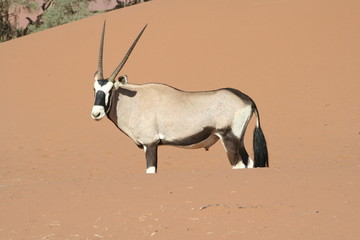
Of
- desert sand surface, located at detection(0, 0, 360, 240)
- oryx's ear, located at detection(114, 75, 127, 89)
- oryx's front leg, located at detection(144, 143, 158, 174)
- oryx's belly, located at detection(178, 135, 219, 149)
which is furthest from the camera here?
oryx's ear, located at detection(114, 75, 127, 89)

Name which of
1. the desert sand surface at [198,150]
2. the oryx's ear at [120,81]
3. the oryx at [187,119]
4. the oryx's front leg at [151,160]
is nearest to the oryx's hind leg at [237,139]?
the oryx at [187,119]

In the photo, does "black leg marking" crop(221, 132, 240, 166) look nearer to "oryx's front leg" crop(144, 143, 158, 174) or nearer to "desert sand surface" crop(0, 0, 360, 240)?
"oryx's front leg" crop(144, 143, 158, 174)

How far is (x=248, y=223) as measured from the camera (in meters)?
5.77

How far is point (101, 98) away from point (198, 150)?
6157 millimetres

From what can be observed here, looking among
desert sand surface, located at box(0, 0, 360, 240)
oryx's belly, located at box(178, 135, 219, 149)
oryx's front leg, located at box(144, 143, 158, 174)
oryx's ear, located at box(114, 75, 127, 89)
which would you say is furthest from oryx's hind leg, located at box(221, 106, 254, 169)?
oryx's ear, located at box(114, 75, 127, 89)

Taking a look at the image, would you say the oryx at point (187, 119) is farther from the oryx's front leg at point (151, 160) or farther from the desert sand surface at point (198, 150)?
the desert sand surface at point (198, 150)

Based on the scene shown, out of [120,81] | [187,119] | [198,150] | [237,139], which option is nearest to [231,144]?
[237,139]

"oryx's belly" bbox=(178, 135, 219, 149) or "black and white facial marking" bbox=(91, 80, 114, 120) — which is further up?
"black and white facial marking" bbox=(91, 80, 114, 120)

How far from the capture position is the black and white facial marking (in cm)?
923

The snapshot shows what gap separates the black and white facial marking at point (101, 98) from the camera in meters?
9.23

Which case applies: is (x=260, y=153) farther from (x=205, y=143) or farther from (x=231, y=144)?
(x=205, y=143)

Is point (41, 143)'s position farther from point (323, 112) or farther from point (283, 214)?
point (283, 214)

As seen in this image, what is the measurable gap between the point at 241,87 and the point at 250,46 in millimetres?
2240

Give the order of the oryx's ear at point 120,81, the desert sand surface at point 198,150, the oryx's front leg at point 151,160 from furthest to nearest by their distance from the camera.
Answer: the oryx's ear at point 120,81, the oryx's front leg at point 151,160, the desert sand surface at point 198,150
